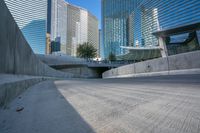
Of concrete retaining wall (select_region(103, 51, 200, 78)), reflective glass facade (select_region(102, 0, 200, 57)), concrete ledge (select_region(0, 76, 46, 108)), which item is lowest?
concrete ledge (select_region(0, 76, 46, 108))

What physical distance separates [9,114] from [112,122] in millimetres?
1882

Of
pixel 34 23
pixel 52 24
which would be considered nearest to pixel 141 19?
pixel 34 23

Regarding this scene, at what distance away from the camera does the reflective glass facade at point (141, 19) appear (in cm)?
8019

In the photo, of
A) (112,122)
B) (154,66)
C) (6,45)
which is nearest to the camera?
(112,122)

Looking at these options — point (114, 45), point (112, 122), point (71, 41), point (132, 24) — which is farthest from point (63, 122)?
point (71, 41)

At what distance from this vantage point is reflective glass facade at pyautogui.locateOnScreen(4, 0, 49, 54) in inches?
5014

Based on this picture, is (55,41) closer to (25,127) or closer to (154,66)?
(154,66)

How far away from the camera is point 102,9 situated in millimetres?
→ 184125

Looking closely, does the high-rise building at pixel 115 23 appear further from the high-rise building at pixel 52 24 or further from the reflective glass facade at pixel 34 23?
the reflective glass facade at pixel 34 23

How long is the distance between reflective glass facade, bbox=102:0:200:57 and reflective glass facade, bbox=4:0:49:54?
59.4 m

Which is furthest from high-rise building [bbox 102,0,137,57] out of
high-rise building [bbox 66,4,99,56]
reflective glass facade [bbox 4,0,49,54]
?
reflective glass facade [bbox 4,0,49,54]

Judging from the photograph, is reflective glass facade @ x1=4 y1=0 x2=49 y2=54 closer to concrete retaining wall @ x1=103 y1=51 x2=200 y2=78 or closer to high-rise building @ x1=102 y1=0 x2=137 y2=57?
high-rise building @ x1=102 y1=0 x2=137 y2=57

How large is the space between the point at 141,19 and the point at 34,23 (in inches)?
3181

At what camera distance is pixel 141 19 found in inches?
4926
